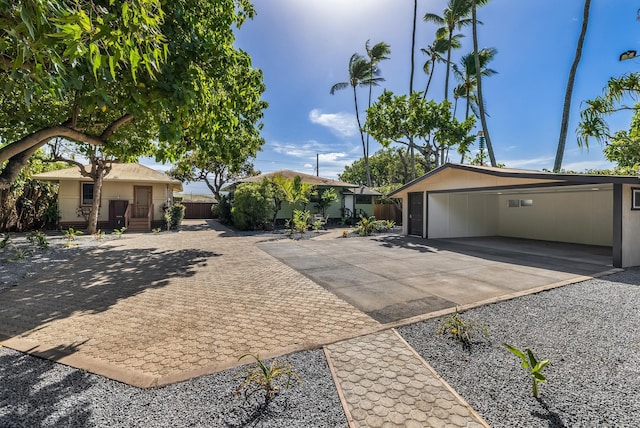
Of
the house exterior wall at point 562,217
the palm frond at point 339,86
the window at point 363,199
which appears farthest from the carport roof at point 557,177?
the palm frond at point 339,86

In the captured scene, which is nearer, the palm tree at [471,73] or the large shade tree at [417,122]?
the large shade tree at [417,122]

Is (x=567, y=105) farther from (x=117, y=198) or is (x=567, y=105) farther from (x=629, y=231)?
(x=117, y=198)

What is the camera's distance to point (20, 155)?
6.00 metres

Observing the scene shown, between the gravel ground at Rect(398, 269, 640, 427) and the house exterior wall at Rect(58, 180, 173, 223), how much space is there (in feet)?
56.9

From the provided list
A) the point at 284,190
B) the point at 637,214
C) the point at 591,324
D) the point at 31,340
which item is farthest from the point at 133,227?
the point at 637,214

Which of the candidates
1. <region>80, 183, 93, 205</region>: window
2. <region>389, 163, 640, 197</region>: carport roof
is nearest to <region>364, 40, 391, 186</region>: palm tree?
<region>389, 163, 640, 197</region>: carport roof

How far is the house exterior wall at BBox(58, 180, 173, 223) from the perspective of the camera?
15281mm

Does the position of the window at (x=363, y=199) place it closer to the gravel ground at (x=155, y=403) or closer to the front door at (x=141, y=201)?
the front door at (x=141, y=201)

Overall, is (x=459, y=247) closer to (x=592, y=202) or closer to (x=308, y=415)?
(x=592, y=202)

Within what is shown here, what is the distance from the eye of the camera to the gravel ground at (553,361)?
7.09 ft

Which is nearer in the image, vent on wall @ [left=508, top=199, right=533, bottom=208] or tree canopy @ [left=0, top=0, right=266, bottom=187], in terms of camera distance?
tree canopy @ [left=0, top=0, right=266, bottom=187]

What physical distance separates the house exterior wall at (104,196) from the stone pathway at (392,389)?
1712cm

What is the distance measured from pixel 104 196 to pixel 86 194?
2.95 ft

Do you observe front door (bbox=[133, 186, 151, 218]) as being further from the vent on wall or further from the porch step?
the vent on wall
